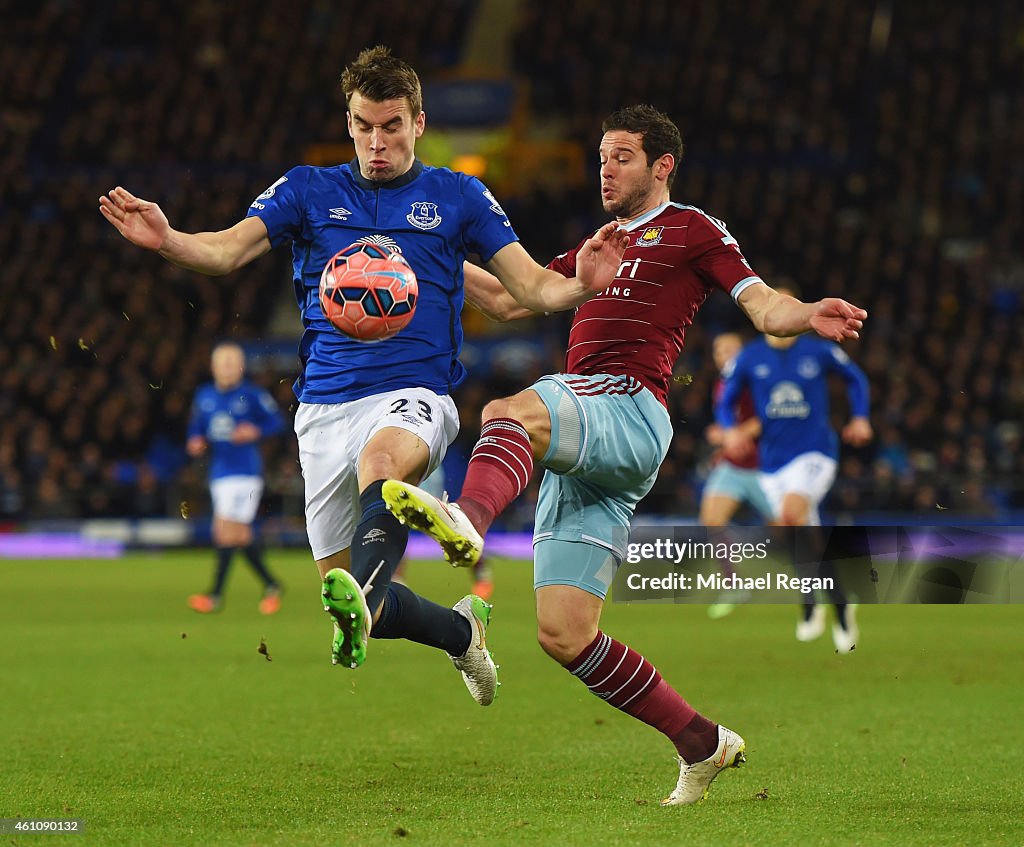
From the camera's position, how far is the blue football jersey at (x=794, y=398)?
10531 mm

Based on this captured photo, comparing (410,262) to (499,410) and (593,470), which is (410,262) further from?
(593,470)

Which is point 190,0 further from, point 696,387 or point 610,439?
point 610,439

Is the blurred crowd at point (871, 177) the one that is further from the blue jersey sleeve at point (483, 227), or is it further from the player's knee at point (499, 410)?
the player's knee at point (499, 410)

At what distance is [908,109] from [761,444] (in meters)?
13.9

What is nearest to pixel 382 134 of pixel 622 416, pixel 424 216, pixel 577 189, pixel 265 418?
pixel 424 216

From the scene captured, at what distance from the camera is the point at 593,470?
484cm

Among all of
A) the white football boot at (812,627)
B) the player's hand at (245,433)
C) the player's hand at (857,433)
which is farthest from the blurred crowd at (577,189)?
the player's hand at (857,433)

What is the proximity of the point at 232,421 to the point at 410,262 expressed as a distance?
26.0 ft

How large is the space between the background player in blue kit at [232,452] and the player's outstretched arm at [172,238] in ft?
24.7

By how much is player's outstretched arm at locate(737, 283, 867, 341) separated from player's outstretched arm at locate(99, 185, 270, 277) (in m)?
1.69

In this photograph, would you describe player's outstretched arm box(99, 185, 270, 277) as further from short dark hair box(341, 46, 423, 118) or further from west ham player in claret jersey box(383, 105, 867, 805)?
west ham player in claret jersey box(383, 105, 867, 805)

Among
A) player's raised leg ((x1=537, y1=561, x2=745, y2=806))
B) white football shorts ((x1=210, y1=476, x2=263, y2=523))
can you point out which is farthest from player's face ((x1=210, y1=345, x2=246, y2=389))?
player's raised leg ((x1=537, y1=561, x2=745, y2=806))

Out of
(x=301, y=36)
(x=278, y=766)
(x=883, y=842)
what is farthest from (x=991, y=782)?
(x=301, y=36)

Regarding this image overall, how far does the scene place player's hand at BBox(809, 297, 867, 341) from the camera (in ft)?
14.9
